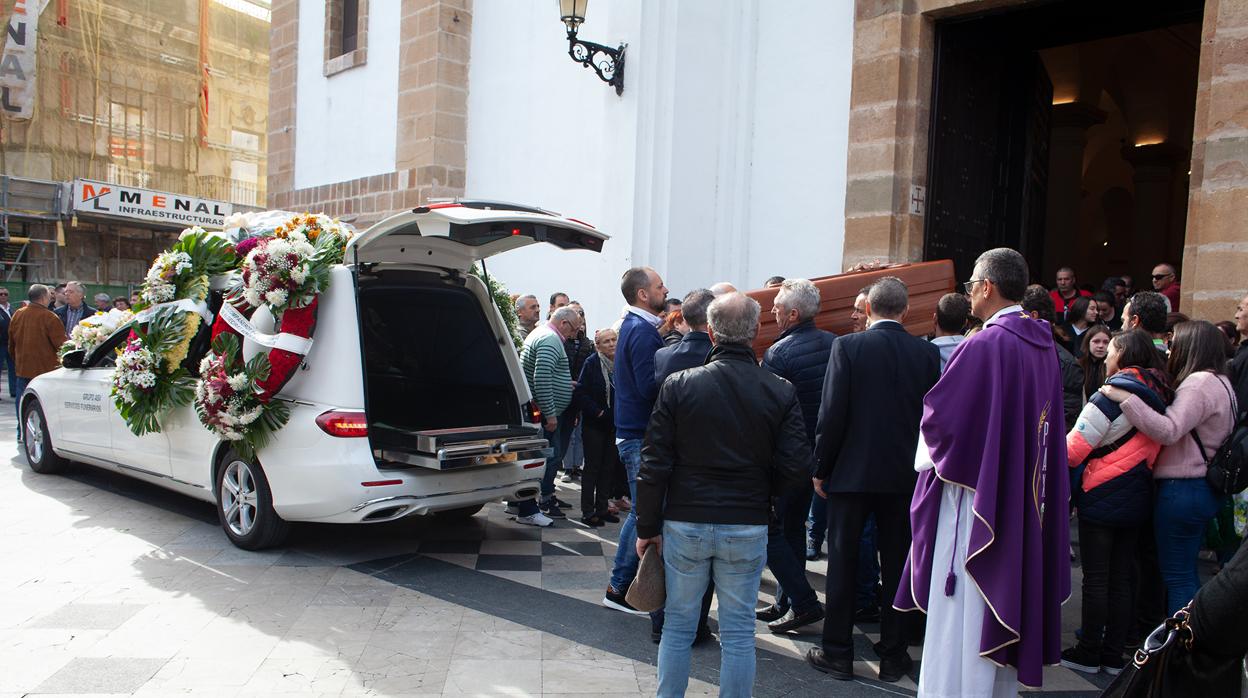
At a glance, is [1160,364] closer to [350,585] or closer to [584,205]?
[350,585]

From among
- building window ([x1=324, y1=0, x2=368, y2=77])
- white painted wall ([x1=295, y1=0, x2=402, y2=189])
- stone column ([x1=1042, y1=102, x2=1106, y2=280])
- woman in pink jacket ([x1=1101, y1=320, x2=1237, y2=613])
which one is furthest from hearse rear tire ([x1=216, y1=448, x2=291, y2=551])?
stone column ([x1=1042, y1=102, x2=1106, y2=280])

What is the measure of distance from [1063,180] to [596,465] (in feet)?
32.9

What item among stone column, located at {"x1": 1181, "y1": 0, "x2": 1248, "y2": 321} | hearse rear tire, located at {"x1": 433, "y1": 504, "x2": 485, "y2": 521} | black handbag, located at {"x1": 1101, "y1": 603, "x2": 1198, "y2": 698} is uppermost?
stone column, located at {"x1": 1181, "y1": 0, "x2": 1248, "y2": 321}

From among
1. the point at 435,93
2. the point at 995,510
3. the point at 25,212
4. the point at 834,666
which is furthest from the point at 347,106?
the point at 995,510

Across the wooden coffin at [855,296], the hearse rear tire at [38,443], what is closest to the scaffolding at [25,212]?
the hearse rear tire at [38,443]

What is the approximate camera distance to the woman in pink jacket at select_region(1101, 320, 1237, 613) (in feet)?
13.8

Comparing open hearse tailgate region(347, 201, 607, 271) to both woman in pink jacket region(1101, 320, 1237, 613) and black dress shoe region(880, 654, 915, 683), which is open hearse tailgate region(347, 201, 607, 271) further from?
woman in pink jacket region(1101, 320, 1237, 613)

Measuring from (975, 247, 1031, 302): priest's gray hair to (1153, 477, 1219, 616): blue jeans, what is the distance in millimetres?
Answer: 1484

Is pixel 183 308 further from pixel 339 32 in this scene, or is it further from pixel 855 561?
pixel 339 32

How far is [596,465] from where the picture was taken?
7.07 metres

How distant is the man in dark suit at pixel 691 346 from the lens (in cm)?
444

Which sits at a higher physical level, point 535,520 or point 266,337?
point 266,337

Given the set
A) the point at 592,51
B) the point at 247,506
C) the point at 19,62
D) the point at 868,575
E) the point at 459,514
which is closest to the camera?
the point at 868,575

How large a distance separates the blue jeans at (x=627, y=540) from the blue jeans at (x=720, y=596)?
1.38m
